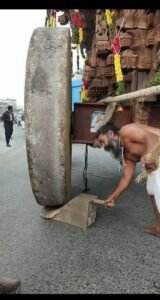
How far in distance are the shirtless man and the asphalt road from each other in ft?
1.22

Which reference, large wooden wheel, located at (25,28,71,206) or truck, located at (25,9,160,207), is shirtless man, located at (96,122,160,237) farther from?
large wooden wheel, located at (25,28,71,206)

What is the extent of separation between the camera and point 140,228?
382 cm

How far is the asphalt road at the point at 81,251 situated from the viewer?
2523 mm

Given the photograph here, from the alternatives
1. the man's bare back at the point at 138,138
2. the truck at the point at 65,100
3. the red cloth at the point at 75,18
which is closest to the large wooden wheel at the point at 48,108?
the truck at the point at 65,100

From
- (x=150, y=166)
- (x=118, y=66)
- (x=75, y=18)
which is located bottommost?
(x=150, y=166)

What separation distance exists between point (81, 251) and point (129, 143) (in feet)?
3.63

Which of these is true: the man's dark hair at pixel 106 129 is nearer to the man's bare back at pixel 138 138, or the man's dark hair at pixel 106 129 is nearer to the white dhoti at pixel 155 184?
the man's bare back at pixel 138 138

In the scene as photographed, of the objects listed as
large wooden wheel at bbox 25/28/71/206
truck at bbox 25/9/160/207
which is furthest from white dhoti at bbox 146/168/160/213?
large wooden wheel at bbox 25/28/71/206

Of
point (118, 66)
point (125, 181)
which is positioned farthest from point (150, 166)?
point (118, 66)

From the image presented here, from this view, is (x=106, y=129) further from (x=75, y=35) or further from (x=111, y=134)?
(x=75, y=35)

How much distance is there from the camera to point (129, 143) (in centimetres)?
352

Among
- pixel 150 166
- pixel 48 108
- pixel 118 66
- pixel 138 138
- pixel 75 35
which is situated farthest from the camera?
pixel 75 35
